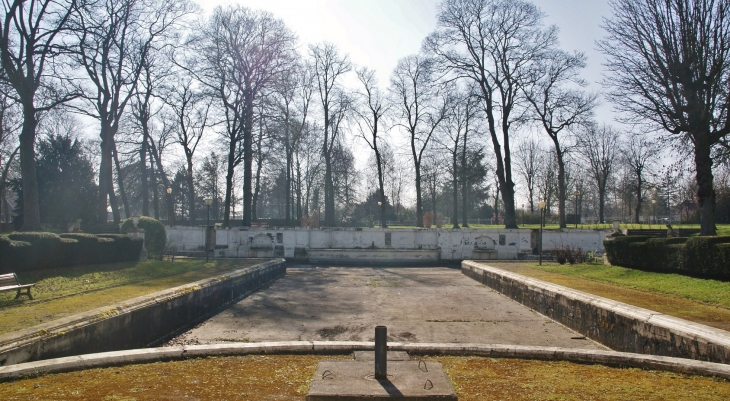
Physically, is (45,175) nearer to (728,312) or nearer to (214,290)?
(214,290)

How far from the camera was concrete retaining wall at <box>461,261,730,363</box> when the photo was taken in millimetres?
6664

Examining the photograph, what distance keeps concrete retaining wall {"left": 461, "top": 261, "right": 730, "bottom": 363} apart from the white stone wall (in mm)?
15147

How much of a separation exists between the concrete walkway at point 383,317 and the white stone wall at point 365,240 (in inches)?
424

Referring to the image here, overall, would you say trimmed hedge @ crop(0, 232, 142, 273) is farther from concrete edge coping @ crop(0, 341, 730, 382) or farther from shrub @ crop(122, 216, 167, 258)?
concrete edge coping @ crop(0, 341, 730, 382)

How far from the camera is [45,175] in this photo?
37594mm

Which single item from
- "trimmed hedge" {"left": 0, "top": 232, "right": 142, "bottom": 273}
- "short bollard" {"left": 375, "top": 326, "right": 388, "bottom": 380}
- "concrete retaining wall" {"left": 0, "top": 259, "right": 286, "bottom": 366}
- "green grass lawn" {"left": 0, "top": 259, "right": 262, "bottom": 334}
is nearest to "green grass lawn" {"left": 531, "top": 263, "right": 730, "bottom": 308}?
"short bollard" {"left": 375, "top": 326, "right": 388, "bottom": 380}

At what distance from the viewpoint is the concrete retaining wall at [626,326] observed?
6664 millimetres

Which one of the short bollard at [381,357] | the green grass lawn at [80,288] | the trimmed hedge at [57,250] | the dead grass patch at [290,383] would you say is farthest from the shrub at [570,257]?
the short bollard at [381,357]

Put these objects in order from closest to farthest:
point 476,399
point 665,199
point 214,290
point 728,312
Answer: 1. point 476,399
2. point 728,312
3. point 214,290
4. point 665,199

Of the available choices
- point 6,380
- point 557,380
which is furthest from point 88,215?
point 557,380

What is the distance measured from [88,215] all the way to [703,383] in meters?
40.5

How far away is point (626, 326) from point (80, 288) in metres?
11.8

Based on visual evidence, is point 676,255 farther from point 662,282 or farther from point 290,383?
point 290,383

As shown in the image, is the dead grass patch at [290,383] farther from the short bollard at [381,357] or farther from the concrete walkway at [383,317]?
the concrete walkway at [383,317]
